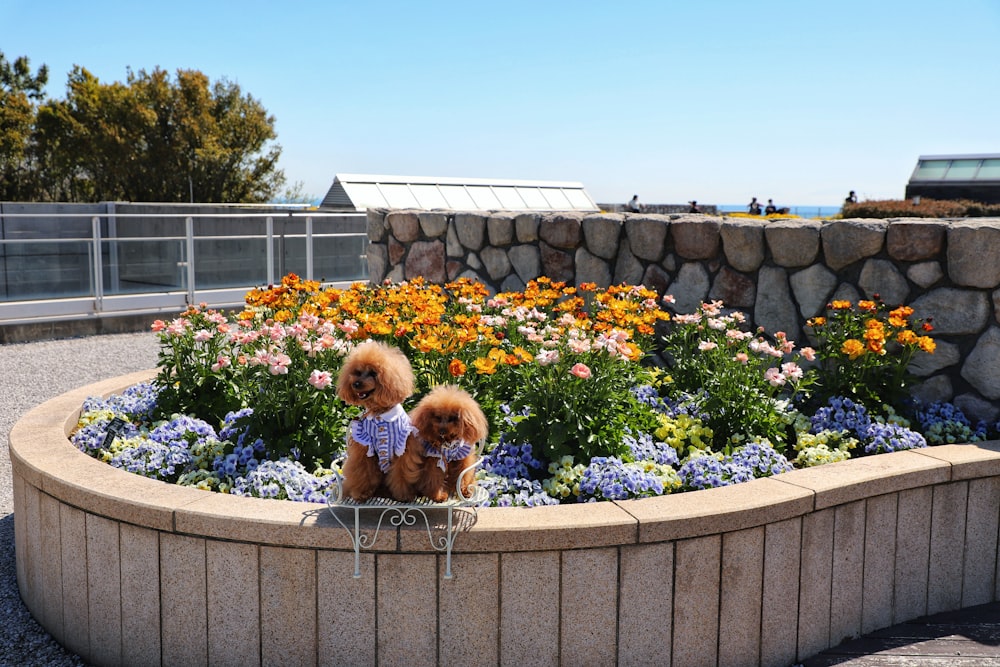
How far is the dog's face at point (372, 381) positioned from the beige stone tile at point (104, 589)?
1.18 metres

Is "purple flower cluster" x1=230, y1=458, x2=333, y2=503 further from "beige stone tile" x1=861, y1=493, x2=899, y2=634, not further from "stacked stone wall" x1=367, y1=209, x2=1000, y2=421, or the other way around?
"stacked stone wall" x1=367, y1=209, x2=1000, y2=421

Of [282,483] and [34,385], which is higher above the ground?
[282,483]

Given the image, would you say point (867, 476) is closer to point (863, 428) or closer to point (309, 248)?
point (863, 428)

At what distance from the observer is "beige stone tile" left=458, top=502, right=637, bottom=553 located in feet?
9.81

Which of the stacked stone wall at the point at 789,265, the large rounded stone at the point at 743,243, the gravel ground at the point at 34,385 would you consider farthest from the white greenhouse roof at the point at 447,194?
the large rounded stone at the point at 743,243

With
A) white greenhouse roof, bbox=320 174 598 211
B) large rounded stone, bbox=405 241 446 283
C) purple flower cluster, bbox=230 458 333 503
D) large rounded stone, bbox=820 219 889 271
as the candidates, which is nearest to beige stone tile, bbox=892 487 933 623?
large rounded stone, bbox=820 219 889 271

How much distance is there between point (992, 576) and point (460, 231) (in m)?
4.83

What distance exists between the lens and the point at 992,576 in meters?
4.07

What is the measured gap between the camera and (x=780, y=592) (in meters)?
3.35

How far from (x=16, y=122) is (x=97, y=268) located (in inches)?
964

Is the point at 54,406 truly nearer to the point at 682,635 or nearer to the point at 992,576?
the point at 682,635

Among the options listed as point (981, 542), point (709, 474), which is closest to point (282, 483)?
point (709, 474)

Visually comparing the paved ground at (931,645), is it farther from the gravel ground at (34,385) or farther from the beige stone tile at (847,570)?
the gravel ground at (34,385)

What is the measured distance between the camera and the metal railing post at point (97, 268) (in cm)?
1077
